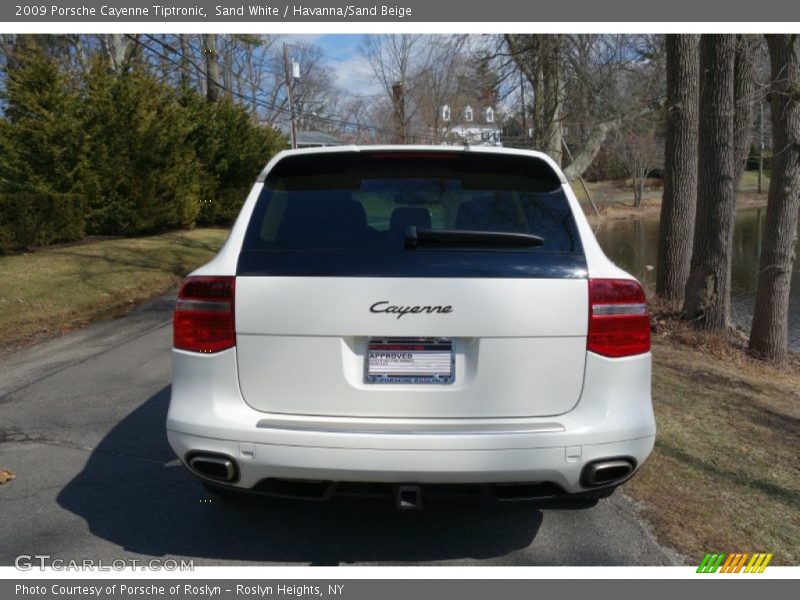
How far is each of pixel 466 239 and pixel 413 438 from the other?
86cm

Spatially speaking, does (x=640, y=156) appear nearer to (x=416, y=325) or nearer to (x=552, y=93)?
(x=552, y=93)

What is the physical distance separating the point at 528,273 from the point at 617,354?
0.53 metres

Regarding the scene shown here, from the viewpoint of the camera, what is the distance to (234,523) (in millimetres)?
3520

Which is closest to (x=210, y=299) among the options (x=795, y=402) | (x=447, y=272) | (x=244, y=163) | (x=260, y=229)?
(x=260, y=229)

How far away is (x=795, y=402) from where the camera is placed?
7.25 meters

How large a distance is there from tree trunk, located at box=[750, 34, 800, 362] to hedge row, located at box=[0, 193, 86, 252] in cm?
1445

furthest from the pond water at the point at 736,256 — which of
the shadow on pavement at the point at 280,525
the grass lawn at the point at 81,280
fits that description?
the shadow on pavement at the point at 280,525

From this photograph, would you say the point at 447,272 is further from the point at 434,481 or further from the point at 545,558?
the point at 545,558

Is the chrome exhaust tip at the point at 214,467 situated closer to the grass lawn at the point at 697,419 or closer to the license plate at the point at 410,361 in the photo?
the license plate at the point at 410,361

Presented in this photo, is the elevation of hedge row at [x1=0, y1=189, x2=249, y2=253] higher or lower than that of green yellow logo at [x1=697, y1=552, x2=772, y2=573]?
higher

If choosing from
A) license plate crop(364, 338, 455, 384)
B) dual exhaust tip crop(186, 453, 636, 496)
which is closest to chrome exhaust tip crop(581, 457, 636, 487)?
dual exhaust tip crop(186, 453, 636, 496)

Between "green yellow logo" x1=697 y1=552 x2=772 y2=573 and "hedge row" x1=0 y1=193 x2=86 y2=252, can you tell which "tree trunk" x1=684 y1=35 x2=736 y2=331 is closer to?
"green yellow logo" x1=697 y1=552 x2=772 y2=573

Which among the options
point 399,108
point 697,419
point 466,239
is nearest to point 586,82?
point 697,419

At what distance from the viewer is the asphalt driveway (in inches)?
127
